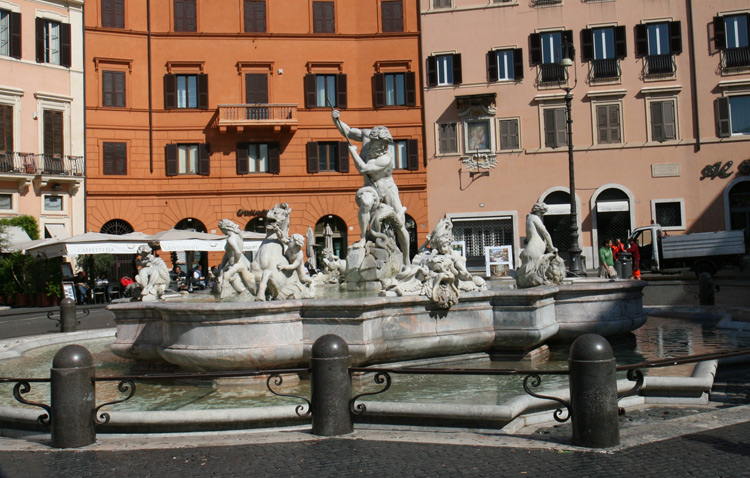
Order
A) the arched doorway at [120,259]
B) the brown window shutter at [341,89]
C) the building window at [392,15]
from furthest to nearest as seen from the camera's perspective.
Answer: the building window at [392,15] < the brown window shutter at [341,89] < the arched doorway at [120,259]

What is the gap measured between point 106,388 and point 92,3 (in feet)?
94.0

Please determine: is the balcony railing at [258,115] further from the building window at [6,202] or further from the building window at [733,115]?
the building window at [733,115]

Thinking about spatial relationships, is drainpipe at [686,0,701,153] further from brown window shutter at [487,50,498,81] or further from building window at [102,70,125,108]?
building window at [102,70,125,108]

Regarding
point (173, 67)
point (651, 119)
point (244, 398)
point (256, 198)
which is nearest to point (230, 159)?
point (256, 198)

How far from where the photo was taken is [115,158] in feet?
109

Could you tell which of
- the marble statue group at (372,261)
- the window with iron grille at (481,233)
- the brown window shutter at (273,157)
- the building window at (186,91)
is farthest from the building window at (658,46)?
the marble statue group at (372,261)

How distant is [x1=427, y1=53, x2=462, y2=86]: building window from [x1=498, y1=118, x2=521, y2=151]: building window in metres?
Result: 3.00

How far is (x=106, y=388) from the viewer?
8352mm

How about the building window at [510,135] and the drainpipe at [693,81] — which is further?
the building window at [510,135]

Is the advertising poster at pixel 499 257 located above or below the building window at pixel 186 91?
below

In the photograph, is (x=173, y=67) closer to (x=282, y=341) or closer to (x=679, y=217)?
(x=679, y=217)

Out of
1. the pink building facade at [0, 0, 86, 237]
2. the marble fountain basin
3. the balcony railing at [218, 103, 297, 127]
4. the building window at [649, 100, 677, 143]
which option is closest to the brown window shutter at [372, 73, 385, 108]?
the balcony railing at [218, 103, 297, 127]

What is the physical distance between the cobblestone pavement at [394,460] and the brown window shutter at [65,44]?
29.5 m

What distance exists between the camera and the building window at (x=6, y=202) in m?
29.6
